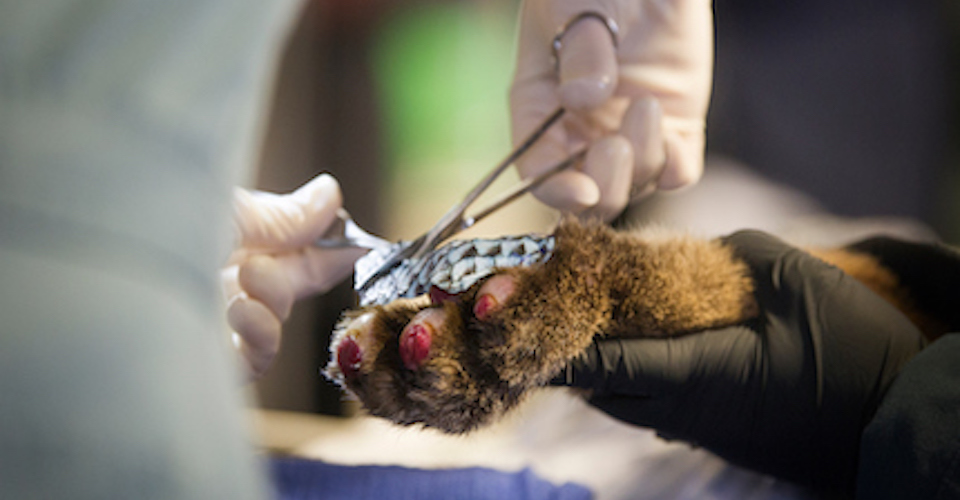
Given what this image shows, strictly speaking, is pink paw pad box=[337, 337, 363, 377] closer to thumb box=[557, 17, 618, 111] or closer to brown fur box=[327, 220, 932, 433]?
brown fur box=[327, 220, 932, 433]

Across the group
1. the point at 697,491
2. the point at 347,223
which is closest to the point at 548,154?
the point at 347,223

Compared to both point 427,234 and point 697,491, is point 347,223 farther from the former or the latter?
point 697,491

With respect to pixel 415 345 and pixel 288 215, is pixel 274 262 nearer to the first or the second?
pixel 288 215

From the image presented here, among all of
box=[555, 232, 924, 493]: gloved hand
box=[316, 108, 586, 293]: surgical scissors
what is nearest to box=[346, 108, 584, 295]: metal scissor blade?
box=[316, 108, 586, 293]: surgical scissors

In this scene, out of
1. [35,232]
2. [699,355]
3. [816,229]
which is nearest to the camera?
[35,232]

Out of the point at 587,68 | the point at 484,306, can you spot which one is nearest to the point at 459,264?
the point at 484,306

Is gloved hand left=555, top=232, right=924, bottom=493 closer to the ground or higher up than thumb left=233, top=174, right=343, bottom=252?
closer to the ground
